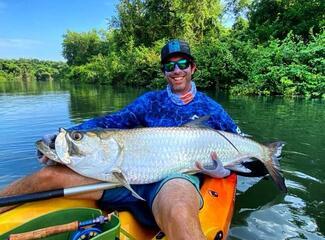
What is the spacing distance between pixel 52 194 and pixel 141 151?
0.81m

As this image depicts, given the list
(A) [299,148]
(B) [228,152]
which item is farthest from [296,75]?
(B) [228,152]

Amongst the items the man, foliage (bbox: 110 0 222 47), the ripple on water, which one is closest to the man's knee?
the man

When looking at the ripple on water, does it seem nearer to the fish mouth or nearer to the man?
the man

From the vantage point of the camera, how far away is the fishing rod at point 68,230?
97.9 inches

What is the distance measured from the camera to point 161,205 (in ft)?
9.69

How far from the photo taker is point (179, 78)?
4273 millimetres

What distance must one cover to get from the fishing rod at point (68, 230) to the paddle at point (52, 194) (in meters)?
0.47

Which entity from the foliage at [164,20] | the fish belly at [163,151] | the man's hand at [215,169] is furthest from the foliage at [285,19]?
the fish belly at [163,151]

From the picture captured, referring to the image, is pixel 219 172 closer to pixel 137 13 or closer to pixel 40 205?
pixel 40 205

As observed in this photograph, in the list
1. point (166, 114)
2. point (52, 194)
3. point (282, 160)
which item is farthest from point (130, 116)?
point (282, 160)

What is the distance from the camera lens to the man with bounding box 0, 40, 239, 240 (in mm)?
2779

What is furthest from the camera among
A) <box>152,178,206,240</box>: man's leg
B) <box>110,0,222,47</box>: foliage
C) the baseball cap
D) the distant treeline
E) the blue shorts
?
<box>110,0,222,47</box>: foliage

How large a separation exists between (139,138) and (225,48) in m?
21.4

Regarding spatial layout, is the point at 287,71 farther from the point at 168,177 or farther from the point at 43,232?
the point at 43,232
